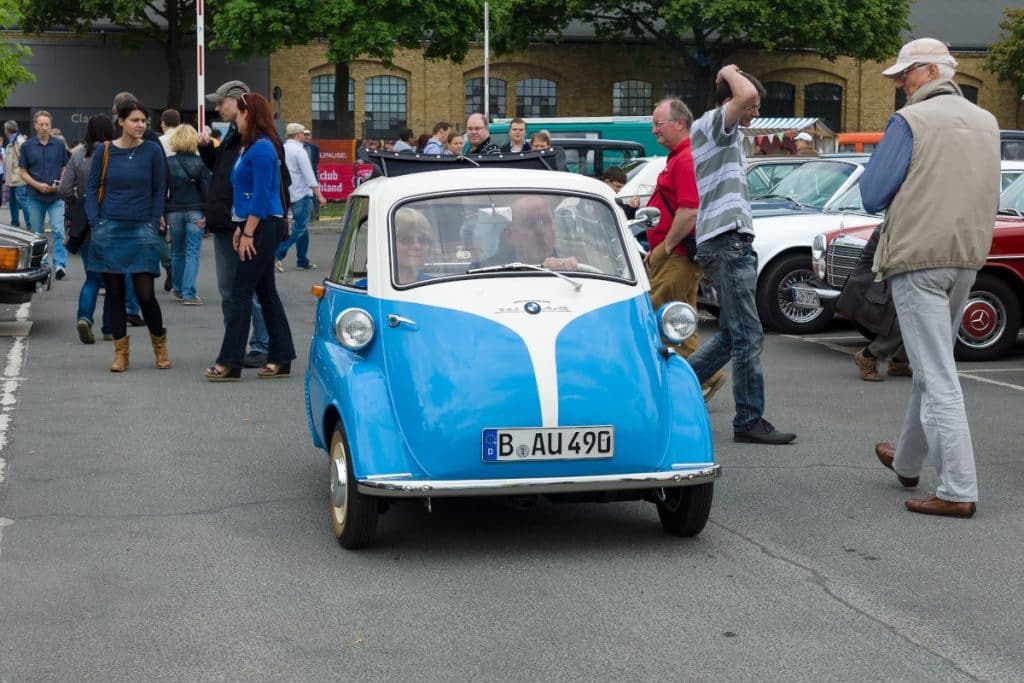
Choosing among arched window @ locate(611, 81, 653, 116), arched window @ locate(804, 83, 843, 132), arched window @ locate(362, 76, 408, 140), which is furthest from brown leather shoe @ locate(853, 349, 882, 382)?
arched window @ locate(804, 83, 843, 132)

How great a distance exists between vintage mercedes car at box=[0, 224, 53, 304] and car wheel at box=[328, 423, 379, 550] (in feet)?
25.2

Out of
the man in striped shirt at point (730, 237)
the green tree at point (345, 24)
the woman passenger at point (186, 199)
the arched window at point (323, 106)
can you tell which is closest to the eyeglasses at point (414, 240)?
the man in striped shirt at point (730, 237)

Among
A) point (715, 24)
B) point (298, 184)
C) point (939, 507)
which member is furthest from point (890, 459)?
point (715, 24)

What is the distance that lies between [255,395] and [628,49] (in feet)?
159

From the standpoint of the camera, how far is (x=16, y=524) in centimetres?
650

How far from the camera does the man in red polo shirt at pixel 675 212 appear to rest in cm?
860

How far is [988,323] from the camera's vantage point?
40.2 ft

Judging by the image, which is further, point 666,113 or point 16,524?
point 666,113

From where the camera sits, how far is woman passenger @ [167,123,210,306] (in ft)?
46.1

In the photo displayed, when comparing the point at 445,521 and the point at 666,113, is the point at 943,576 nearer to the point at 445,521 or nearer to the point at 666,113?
the point at 445,521

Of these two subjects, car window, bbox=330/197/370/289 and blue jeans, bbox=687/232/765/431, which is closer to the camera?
car window, bbox=330/197/370/289

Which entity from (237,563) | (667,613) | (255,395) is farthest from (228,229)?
(667,613)

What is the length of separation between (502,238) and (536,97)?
52440mm

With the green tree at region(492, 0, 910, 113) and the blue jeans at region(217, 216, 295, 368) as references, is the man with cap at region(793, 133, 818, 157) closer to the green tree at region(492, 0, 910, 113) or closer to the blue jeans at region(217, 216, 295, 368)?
the green tree at region(492, 0, 910, 113)
